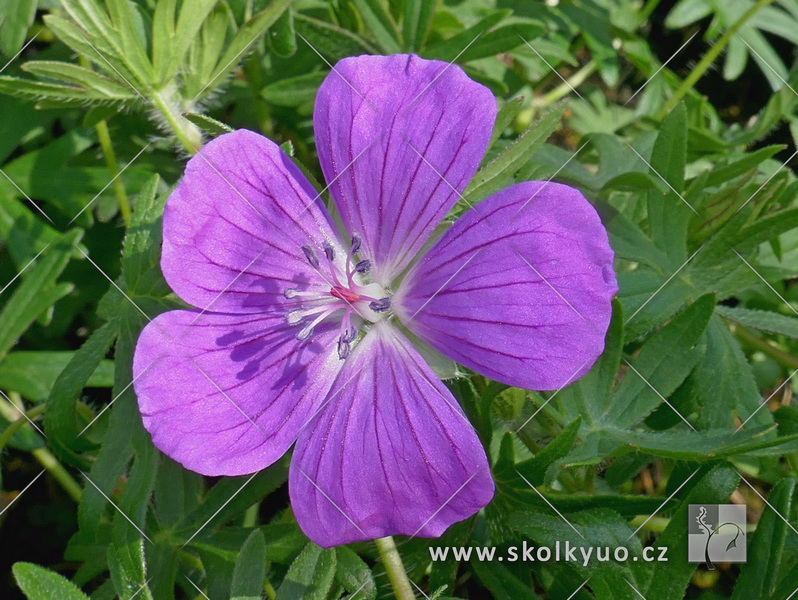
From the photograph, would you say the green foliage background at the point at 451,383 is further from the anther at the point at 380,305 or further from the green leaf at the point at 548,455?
the anther at the point at 380,305

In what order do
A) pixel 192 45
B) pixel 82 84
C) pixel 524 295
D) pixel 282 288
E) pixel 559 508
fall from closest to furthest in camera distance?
pixel 524 295
pixel 559 508
pixel 282 288
pixel 82 84
pixel 192 45

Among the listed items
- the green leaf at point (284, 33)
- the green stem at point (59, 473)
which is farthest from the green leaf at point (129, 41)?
the green stem at point (59, 473)

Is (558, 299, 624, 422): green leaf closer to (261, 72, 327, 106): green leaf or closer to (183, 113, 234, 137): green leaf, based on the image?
(183, 113, 234, 137): green leaf

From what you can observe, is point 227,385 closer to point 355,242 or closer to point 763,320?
point 355,242

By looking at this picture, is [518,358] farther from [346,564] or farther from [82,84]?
[82,84]

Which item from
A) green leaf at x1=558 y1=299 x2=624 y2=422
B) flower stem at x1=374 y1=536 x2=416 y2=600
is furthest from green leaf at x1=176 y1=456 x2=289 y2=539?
green leaf at x1=558 y1=299 x2=624 y2=422

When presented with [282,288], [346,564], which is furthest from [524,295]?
[346,564]

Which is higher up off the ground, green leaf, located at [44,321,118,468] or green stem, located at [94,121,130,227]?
green stem, located at [94,121,130,227]

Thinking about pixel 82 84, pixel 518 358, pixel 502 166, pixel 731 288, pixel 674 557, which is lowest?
pixel 674 557
